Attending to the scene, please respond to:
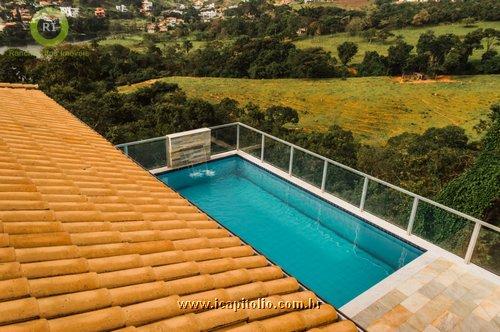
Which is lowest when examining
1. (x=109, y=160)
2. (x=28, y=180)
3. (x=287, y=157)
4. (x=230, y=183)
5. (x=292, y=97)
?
(x=292, y=97)

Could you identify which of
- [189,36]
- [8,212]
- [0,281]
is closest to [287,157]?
[8,212]

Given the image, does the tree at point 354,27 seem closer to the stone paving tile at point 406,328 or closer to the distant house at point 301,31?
the distant house at point 301,31

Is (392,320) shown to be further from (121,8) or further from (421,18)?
(121,8)

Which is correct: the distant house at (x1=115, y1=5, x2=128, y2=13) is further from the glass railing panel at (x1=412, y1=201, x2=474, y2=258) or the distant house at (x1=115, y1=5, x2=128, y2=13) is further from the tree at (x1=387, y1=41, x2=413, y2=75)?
the glass railing panel at (x1=412, y1=201, x2=474, y2=258)

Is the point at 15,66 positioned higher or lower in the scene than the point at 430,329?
lower

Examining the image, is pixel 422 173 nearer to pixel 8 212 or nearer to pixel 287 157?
pixel 287 157

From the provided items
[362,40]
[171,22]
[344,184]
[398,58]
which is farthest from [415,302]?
[171,22]
